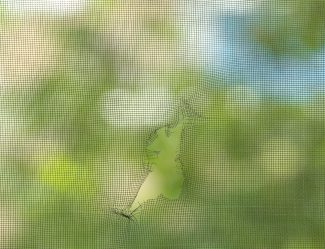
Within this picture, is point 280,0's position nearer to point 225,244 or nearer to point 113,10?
point 113,10

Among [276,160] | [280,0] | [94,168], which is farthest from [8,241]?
[280,0]

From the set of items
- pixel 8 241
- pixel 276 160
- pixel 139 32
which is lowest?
pixel 8 241

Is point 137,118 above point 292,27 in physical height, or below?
below

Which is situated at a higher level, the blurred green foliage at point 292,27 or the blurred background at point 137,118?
the blurred green foliage at point 292,27

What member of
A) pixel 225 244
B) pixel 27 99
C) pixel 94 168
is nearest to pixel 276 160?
pixel 225 244

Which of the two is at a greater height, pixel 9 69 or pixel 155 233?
pixel 9 69

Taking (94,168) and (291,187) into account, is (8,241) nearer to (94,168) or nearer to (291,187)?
(94,168)

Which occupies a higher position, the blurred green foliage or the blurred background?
the blurred green foliage
